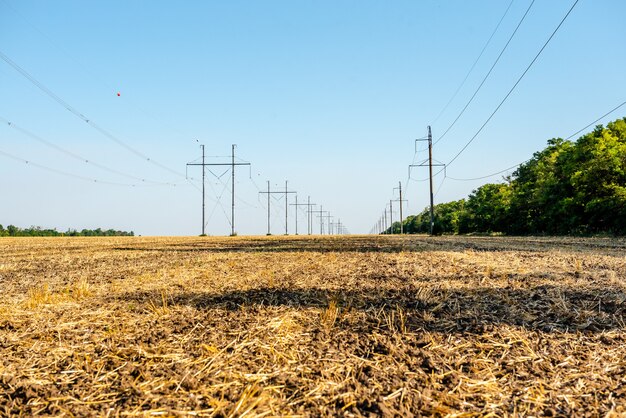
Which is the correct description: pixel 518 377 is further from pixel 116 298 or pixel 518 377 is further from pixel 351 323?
pixel 116 298

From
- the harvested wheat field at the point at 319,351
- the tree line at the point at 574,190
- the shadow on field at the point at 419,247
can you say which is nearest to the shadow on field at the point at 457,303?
the harvested wheat field at the point at 319,351

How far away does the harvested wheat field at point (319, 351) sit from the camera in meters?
2.46

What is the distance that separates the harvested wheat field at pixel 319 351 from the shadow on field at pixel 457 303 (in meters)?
0.02

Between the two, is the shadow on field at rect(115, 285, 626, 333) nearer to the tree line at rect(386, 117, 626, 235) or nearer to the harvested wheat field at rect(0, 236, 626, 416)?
the harvested wheat field at rect(0, 236, 626, 416)

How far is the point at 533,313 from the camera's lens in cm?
437

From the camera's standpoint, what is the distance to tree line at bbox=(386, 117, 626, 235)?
2781 centimetres

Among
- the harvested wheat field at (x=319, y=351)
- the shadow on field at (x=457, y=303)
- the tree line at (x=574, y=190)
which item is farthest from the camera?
the tree line at (x=574, y=190)

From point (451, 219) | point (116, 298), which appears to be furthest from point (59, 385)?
point (451, 219)

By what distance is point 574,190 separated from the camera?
3172cm

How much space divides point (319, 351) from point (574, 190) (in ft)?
112

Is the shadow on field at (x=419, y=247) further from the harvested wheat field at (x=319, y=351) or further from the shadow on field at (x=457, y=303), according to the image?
the harvested wheat field at (x=319, y=351)

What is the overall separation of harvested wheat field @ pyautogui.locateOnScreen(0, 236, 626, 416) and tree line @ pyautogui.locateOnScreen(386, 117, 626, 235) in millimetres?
26609

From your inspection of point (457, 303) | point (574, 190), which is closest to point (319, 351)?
point (457, 303)

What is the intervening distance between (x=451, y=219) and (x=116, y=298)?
240ft
